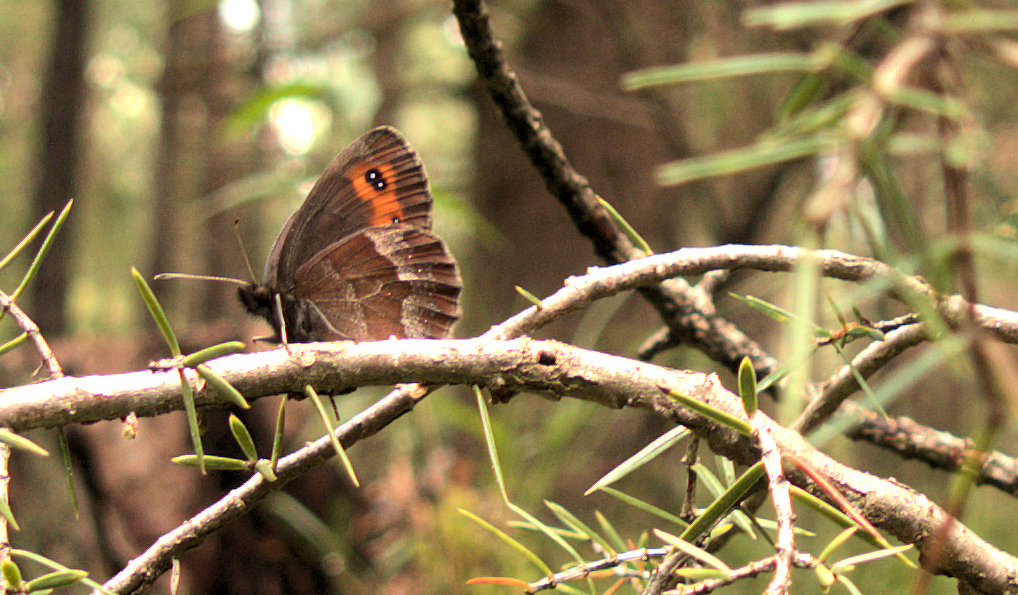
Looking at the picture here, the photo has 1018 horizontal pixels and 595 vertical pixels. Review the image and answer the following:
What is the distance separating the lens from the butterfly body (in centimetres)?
125

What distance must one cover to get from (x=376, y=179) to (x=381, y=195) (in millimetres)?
33

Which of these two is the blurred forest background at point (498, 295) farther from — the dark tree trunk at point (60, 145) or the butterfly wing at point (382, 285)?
the butterfly wing at point (382, 285)

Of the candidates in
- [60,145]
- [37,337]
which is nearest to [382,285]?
[37,337]

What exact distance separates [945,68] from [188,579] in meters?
2.33

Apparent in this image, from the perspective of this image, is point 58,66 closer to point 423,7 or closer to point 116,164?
point 423,7

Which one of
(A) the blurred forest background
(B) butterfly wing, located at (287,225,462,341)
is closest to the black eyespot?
(B) butterfly wing, located at (287,225,462,341)

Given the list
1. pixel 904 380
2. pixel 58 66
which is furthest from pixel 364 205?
pixel 58 66

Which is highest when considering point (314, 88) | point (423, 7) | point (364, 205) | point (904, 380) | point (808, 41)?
point (423, 7)

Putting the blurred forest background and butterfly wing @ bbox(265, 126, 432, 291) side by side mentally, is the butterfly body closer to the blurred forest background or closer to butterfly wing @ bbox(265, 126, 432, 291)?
butterfly wing @ bbox(265, 126, 432, 291)

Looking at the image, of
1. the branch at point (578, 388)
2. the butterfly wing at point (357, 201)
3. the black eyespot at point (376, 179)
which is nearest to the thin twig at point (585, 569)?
the branch at point (578, 388)

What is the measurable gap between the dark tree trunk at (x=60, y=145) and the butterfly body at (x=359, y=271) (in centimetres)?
273

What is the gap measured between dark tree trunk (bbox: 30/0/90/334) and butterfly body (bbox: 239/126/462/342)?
2734mm

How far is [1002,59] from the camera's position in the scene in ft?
0.96

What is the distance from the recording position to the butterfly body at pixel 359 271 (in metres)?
1.25
